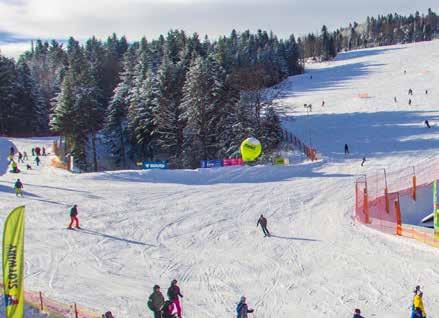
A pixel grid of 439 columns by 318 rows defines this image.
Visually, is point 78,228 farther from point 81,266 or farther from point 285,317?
point 285,317

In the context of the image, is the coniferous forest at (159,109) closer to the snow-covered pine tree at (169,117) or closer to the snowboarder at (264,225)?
the snow-covered pine tree at (169,117)

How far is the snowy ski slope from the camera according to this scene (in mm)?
16328

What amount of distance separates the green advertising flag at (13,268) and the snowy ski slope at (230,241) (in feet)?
13.0

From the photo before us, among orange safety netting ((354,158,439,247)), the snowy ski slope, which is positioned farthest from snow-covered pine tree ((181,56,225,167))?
orange safety netting ((354,158,439,247))

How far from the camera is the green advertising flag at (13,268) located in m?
11.4

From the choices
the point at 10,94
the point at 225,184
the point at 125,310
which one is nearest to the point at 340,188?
the point at 225,184

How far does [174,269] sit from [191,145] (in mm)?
26801

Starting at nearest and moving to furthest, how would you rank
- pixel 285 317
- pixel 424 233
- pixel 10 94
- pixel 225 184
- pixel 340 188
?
pixel 285 317 → pixel 424 233 → pixel 340 188 → pixel 225 184 → pixel 10 94

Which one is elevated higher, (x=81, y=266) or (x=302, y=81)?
(x=302, y=81)

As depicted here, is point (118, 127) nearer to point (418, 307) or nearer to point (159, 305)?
point (159, 305)

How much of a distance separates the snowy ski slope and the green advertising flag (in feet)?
13.0

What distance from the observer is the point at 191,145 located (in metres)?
45.6

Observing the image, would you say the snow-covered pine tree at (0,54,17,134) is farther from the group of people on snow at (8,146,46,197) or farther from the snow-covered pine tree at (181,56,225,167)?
the snow-covered pine tree at (181,56,225,167)

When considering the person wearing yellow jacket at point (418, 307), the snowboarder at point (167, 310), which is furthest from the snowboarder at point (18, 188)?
the person wearing yellow jacket at point (418, 307)
